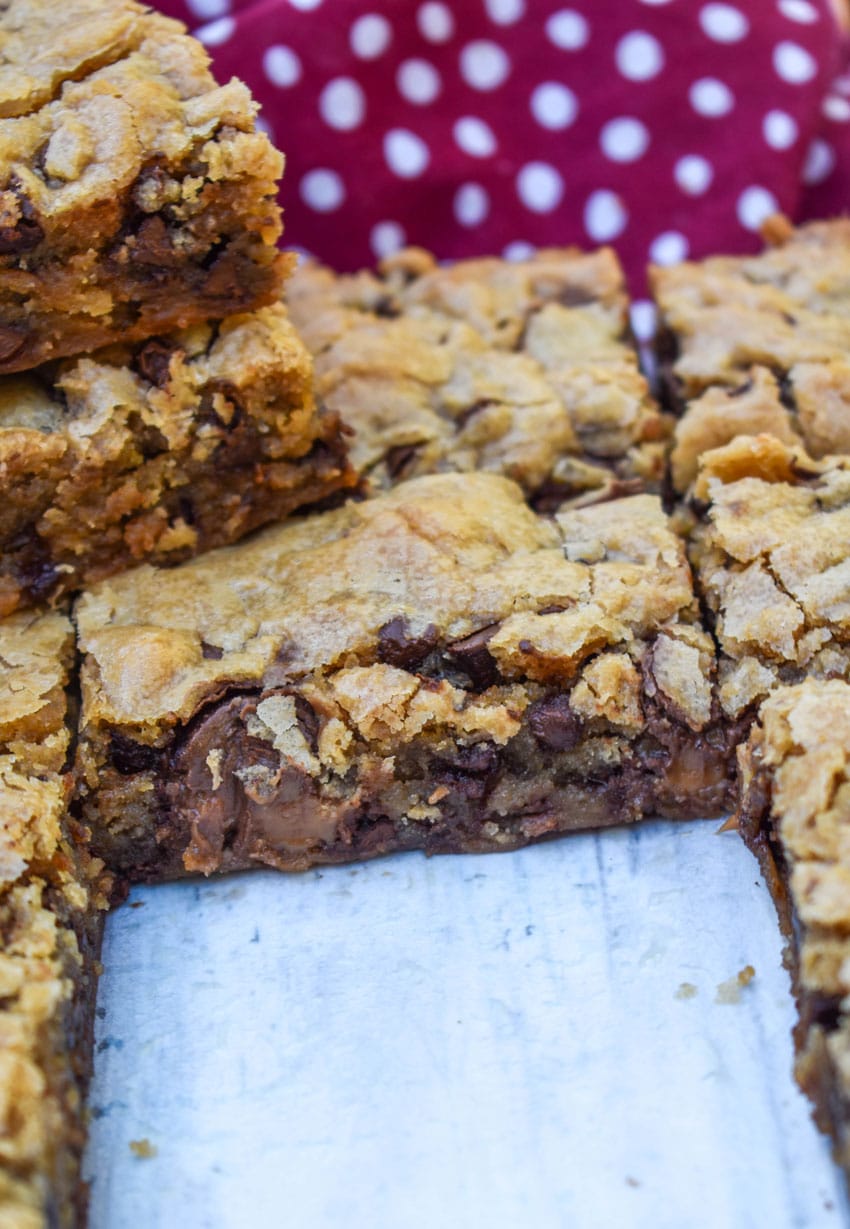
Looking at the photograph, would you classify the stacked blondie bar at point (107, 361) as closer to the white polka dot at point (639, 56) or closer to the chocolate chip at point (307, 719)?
the chocolate chip at point (307, 719)

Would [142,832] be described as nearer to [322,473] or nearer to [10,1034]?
[10,1034]

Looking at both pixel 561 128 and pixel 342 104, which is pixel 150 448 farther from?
pixel 561 128

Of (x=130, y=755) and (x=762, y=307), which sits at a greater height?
(x=762, y=307)

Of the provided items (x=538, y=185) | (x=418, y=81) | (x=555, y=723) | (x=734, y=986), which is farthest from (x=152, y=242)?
(x=734, y=986)

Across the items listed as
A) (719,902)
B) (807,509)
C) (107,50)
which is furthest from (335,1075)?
(107,50)

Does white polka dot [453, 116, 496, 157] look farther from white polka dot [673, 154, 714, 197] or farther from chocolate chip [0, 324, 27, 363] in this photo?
chocolate chip [0, 324, 27, 363]
